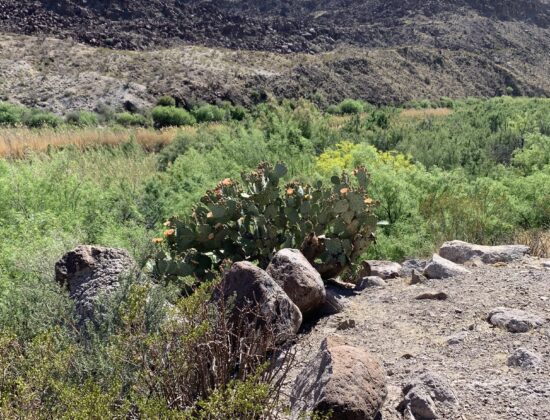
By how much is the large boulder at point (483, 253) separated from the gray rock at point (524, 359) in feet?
7.77

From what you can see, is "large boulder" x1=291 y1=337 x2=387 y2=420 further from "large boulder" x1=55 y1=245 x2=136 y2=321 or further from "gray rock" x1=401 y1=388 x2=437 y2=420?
"large boulder" x1=55 y1=245 x2=136 y2=321

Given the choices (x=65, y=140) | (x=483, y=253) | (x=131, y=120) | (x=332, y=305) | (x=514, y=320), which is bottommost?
(x=131, y=120)

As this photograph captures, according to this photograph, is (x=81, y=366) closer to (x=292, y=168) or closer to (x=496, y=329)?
(x=496, y=329)

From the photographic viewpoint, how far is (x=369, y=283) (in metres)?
5.56

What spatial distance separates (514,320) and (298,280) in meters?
1.41

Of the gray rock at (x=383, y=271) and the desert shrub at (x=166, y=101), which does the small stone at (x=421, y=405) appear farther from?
the desert shrub at (x=166, y=101)

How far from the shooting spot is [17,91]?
33375 mm

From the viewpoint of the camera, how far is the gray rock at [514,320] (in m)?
4.23

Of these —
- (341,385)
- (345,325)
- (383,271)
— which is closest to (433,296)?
(345,325)

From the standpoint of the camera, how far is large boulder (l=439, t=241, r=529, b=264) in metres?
6.10

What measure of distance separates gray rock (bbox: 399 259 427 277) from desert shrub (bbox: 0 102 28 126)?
22500mm

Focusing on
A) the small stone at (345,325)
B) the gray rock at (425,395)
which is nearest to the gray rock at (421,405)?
the gray rock at (425,395)

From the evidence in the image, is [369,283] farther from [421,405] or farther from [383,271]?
[421,405]

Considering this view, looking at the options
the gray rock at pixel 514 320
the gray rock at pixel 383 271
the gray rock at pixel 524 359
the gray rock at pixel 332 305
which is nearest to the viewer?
the gray rock at pixel 524 359
